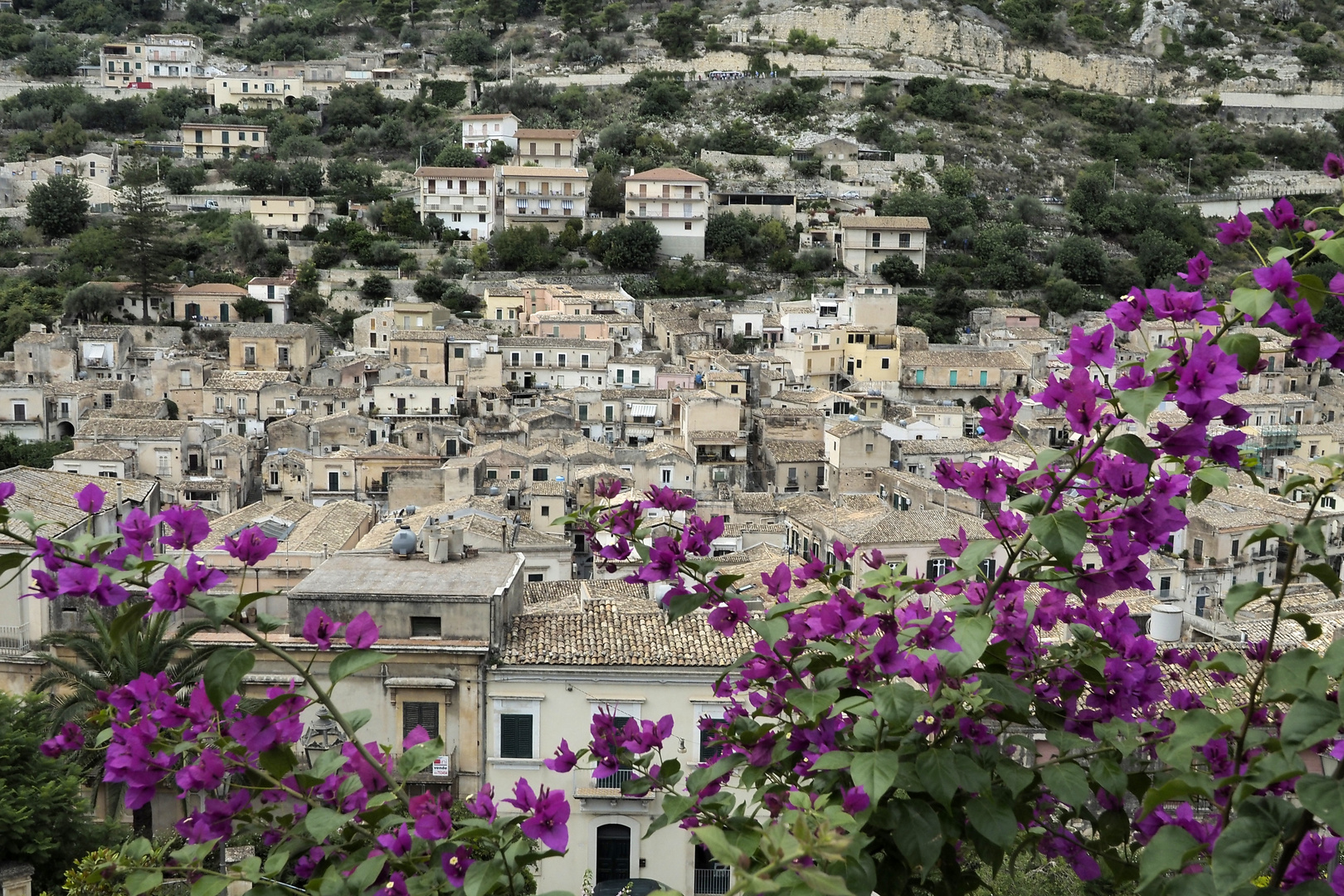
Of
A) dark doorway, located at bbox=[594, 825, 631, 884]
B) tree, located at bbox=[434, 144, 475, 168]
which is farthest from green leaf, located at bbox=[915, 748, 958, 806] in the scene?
tree, located at bbox=[434, 144, 475, 168]

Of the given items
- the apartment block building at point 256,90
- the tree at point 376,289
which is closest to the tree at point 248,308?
the tree at point 376,289

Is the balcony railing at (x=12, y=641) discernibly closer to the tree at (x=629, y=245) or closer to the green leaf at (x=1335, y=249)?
the green leaf at (x=1335, y=249)

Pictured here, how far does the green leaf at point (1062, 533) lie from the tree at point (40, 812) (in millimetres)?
8455

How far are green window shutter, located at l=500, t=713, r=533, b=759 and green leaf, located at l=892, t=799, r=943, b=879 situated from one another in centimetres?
891

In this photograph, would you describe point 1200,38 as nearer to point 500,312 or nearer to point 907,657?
point 500,312

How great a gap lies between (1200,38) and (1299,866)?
80.7 m

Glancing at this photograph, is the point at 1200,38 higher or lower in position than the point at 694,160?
higher

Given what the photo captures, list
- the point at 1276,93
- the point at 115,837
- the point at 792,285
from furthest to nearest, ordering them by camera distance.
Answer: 1. the point at 1276,93
2. the point at 792,285
3. the point at 115,837

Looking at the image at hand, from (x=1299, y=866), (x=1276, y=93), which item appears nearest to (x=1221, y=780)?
(x=1299, y=866)

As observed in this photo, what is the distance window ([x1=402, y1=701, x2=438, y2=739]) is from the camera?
36.7 feet

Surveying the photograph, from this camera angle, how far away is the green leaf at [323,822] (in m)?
2.60

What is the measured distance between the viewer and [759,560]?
1952cm

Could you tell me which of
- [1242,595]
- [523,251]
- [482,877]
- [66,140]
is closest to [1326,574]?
[1242,595]

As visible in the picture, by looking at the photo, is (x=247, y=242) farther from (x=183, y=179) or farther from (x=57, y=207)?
(x=183, y=179)
